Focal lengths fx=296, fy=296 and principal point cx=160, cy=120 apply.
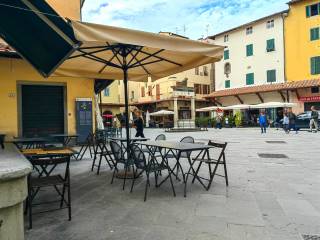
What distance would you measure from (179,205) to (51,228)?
172 centimetres

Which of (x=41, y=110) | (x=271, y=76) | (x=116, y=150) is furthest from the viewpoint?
(x=271, y=76)

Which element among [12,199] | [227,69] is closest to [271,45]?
[227,69]

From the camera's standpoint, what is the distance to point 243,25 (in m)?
34.0

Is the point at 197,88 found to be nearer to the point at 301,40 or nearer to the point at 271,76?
the point at 271,76

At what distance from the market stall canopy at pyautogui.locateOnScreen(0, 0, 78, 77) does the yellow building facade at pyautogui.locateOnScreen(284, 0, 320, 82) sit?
28.9 metres

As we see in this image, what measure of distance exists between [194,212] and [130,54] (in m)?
3.64

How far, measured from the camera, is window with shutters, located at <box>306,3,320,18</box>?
28.5 meters

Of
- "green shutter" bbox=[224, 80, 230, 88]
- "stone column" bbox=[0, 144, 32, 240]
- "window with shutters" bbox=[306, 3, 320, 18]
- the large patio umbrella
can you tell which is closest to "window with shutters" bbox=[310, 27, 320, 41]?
"window with shutters" bbox=[306, 3, 320, 18]

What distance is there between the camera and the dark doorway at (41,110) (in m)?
11.5

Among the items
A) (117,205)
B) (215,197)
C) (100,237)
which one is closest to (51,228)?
(100,237)

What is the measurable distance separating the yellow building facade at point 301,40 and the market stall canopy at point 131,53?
26.2 meters

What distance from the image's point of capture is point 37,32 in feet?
15.0

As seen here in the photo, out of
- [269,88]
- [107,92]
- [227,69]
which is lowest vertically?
[269,88]

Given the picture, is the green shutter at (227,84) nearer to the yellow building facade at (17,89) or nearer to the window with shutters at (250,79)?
the window with shutters at (250,79)
